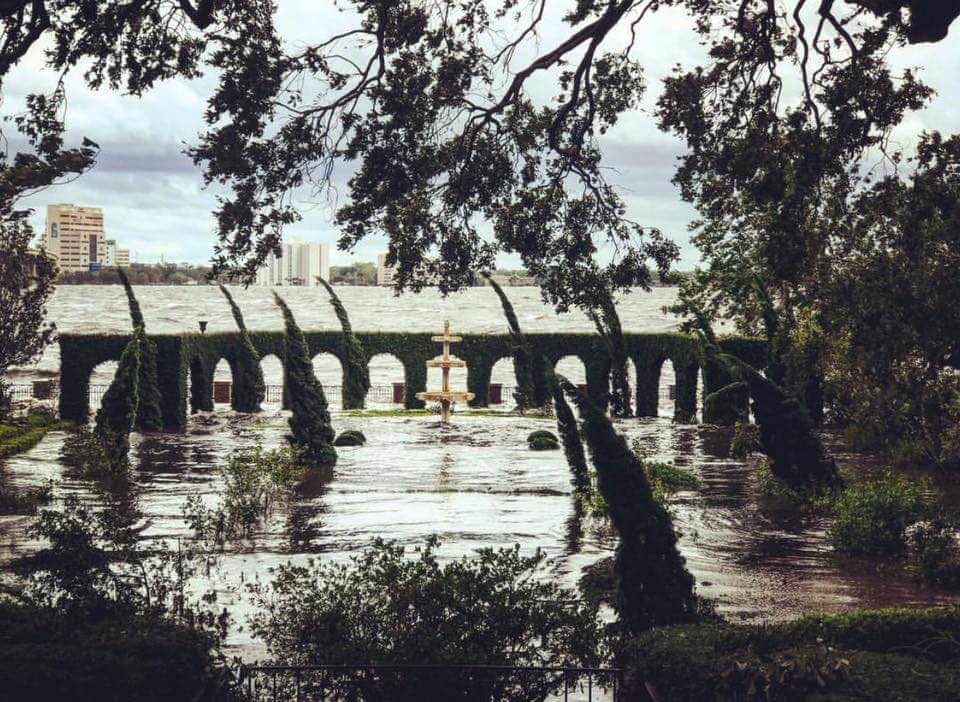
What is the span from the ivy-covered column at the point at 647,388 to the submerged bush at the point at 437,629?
3325cm

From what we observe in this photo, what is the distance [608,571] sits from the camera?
50.0 ft

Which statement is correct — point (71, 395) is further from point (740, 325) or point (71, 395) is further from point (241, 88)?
point (241, 88)

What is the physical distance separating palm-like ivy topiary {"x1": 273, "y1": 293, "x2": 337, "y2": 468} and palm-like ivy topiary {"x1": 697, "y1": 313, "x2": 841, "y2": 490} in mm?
11118

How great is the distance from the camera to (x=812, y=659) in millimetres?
7559

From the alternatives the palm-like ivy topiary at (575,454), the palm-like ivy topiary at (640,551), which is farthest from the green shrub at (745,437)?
the palm-like ivy topiary at (640,551)

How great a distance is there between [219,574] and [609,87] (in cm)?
934

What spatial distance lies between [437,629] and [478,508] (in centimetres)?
1185

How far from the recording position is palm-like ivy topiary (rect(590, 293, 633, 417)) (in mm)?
16991

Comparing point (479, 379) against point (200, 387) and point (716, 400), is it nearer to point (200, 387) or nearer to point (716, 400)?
point (200, 387)

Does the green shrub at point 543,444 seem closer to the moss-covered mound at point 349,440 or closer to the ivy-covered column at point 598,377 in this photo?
the moss-covered mound at point 349,440

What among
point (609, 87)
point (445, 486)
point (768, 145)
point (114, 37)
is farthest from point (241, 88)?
point (445, 486)

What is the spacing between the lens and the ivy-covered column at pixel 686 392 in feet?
136

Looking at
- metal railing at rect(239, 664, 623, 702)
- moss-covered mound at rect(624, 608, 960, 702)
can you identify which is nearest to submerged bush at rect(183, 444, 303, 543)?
metal railing at rect(239, 664, 623, 702)

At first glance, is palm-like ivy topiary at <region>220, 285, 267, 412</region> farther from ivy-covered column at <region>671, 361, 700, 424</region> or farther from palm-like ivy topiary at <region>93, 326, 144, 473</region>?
ivy-covered column at <region>671, 361, 700, 424</region>
